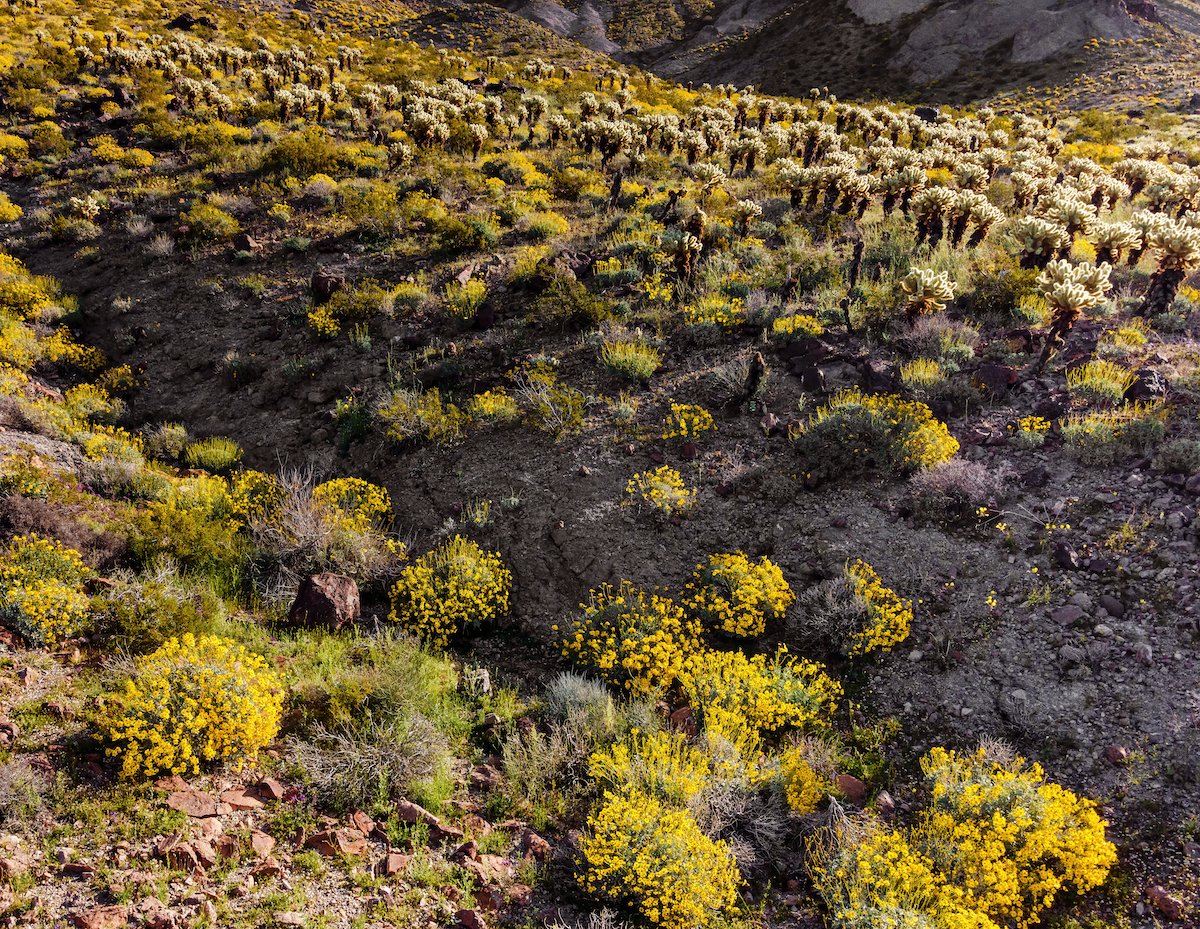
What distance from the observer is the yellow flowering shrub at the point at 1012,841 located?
4836 mm

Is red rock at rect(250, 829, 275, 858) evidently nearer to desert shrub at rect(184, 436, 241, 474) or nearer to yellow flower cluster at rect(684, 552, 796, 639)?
Answer: yellow flower cluster at rect(684, 552, 796, 639)

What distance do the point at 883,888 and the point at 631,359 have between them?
7.47 metres

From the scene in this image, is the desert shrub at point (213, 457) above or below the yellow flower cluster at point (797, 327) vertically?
below

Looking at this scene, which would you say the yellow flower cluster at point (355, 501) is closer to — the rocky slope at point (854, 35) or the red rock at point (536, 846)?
the red rock at point (536, 846)

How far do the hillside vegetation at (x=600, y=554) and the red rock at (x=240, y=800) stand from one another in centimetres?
3

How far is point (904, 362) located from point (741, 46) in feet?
186

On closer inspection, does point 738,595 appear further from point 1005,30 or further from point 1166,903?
point 1005,30

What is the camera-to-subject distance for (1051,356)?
9.50 m

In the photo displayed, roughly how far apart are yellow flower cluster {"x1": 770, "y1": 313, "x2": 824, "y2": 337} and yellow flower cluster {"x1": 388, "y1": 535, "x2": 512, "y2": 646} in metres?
6.00

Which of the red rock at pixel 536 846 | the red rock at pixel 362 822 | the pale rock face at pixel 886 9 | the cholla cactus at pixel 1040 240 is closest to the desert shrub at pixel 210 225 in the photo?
the red rock at pixel 362 822

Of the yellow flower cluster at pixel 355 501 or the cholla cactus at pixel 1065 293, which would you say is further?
the cholla cactus at pixel 1065 293

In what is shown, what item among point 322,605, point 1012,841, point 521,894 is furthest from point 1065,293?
point 322,605

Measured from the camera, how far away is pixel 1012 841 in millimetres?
5020

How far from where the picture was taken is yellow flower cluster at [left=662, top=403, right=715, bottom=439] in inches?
368
